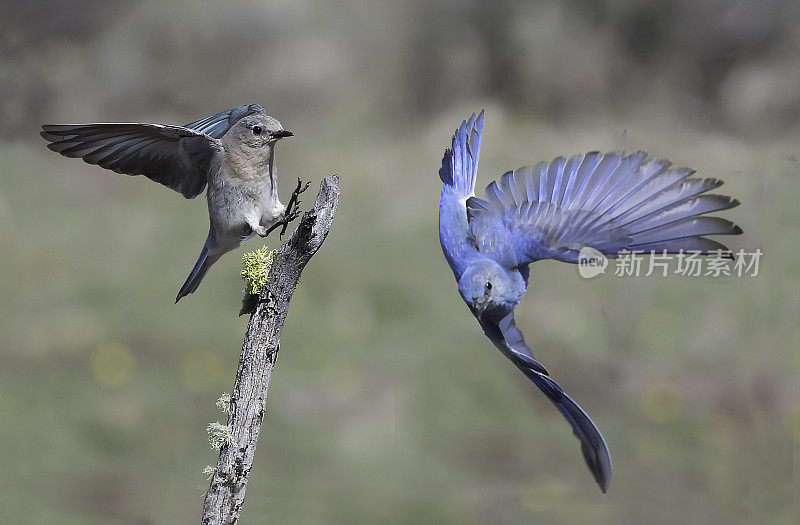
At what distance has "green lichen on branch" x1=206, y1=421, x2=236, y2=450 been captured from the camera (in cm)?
212

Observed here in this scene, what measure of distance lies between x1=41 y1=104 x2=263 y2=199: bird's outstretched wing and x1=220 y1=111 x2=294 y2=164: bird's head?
7 cm

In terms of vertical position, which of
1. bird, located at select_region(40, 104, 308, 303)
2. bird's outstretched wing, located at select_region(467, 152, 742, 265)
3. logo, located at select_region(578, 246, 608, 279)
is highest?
bird, located at select_region(40, 104, 308, 303)

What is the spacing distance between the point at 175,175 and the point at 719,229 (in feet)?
5.53

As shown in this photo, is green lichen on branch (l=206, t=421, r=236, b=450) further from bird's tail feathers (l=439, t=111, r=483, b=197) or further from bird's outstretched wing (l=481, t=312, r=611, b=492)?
bird's tail feathers (l=439, t=111, r=483, b=197)

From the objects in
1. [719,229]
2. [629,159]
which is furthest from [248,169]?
[719,229]

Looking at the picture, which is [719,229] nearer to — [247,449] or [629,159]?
[629,159]

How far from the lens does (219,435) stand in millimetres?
2131

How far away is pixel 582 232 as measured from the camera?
1999mm

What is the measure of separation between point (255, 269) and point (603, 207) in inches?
41.3

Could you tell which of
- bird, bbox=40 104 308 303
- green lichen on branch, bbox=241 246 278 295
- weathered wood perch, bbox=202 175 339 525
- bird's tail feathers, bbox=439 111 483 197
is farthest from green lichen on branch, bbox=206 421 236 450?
bird's tail feathers, bbox=439 111 483 197

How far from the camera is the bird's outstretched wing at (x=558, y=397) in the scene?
204 centimetres

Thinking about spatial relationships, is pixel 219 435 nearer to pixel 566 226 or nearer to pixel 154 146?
pixel 154 146

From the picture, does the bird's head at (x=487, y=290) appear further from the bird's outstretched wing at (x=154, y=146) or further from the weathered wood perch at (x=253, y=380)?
the bird's outstretched wing at (x=154, y=146)

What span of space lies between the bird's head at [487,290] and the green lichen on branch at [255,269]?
24.8 inches
